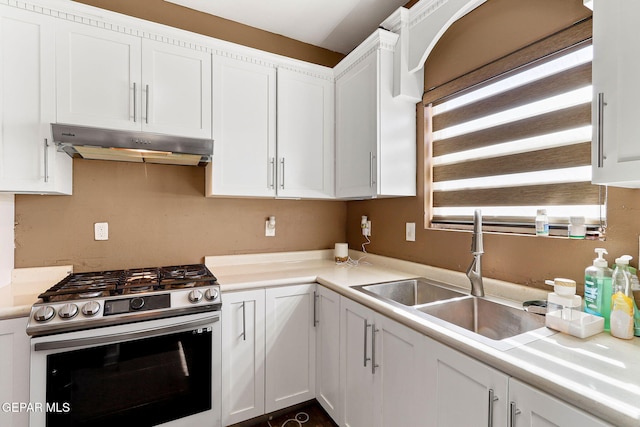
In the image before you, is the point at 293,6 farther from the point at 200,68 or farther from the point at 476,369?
the point at 476,369

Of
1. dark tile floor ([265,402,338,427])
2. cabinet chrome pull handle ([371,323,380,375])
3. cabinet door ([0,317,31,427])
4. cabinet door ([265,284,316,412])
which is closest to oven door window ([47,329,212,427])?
cabinet door ([0,317,31,427])

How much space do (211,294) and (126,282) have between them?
0.48m

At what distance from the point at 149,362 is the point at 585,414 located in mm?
1708

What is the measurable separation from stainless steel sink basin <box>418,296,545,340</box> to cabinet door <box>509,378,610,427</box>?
0.51 metres

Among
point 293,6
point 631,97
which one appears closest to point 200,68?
point 293,6

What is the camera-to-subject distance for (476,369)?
0.96 meters

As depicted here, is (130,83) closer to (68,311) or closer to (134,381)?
(68,311)

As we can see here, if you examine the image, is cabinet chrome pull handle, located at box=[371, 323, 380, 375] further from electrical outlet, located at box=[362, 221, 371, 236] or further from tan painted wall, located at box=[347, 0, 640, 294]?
electrical outlet, located at box=[362, 221, 371, 236]

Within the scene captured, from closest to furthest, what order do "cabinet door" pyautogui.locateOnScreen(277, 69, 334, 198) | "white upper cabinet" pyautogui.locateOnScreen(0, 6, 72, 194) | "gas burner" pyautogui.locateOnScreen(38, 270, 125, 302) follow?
1. "gas burner" pyautogui.locateOnScreen(38, 270, 125, 302)
2. "white upper cabinet" pyautogui.locateOnScreen(0, 6, 72, 194)
3. "cabinet door" pyautogui.locateOnScreen(277, 69, 334, 198)

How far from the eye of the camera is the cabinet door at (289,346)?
1906 mm

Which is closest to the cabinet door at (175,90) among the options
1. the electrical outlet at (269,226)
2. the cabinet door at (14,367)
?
the electrical outlet at (269,226)

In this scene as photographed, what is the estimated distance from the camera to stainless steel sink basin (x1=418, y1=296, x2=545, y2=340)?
1.31 metres

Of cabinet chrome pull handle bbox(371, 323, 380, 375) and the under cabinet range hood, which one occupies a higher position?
the under cabinet range hood

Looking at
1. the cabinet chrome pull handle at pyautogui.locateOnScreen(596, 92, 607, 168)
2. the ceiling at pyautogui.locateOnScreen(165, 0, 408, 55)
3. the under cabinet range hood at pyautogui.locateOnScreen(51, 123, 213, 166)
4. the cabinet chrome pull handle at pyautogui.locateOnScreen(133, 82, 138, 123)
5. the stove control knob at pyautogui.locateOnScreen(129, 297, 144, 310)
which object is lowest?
the stove control knob at pyautogui.locateOnScreen(129, 297, 144, 310)
